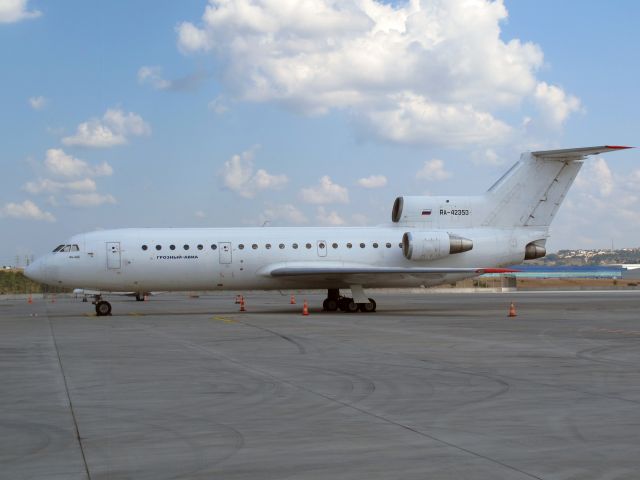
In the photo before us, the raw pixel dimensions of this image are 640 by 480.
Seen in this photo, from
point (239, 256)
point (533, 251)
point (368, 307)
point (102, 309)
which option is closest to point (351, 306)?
point (368, 307)

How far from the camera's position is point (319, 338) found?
18.6 metres

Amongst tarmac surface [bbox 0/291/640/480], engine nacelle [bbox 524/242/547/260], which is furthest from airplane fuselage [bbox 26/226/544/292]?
tarmac surface [bbox 0/291/640/480]

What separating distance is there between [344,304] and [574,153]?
10.7 m

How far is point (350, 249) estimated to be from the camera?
31.0m

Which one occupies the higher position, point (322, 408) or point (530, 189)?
point (530, 189)

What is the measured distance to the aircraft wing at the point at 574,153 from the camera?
2940cm

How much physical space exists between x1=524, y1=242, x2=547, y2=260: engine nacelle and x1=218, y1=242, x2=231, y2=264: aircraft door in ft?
39.2

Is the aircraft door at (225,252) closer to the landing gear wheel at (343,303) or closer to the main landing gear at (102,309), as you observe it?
the main landing gear at (102,309)

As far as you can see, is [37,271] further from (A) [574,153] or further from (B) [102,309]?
(A) [574,153]

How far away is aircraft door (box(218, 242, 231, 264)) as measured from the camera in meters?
29.8

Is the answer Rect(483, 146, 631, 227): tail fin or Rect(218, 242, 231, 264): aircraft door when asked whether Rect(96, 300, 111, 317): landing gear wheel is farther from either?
Rect(483, 146, 631, 227): tail fin

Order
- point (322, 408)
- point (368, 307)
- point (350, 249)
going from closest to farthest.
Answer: point (322, 408) → point (350, 249) → point (368, 307)

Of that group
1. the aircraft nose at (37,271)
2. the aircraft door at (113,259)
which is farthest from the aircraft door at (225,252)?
the aircraft nose at (37,271)

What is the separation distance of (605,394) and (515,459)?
388 cm
